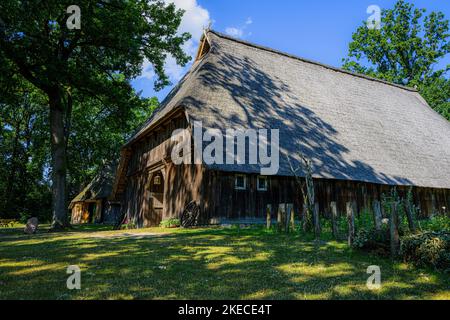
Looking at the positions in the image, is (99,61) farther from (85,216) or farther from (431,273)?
(85,216)

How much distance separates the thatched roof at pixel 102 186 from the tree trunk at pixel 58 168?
61.0 feet

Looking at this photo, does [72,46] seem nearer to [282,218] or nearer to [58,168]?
[58,168]

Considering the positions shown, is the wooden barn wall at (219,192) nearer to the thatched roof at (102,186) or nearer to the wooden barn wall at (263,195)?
the wooden barn wall at (263,195)

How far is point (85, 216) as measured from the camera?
44156mm

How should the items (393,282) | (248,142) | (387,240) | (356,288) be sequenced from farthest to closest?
(248,142)
(387,240)
(393,282)
(356,288)

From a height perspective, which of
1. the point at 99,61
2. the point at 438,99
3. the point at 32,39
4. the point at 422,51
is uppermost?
the point at 422,51

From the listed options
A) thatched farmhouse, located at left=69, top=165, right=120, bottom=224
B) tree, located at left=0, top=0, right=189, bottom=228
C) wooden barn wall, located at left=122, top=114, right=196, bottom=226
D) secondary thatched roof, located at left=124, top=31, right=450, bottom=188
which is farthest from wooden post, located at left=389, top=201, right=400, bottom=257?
thatched farmhouse, located at left=69, top=165, right=120, bottom=224

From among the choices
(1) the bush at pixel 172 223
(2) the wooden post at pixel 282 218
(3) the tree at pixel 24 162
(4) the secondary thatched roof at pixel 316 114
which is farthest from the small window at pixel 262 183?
(3) the tree at pixel 24 162

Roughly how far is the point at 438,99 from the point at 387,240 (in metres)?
38.3

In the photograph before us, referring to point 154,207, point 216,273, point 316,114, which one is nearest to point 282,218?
point 216,273

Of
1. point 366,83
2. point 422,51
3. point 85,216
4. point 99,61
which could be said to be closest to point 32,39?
point 99,61

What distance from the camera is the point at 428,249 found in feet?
20.7

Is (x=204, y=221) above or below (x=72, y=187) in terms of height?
below

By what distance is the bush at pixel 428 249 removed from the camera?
6.16 m
